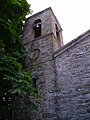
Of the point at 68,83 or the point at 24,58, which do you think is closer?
the point at 68,83

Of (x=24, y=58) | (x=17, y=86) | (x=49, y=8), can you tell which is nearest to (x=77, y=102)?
(x=17, y=86)

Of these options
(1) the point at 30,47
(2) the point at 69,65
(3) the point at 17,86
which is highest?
(1) the point at 30,47

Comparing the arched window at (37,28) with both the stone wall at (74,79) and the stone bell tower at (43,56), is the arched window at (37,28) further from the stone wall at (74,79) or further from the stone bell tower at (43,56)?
the stone wall at (74,79)

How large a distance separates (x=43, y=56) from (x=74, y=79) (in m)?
2.41

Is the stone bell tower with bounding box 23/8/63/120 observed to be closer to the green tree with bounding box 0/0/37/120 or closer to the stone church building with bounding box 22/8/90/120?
the stone church building with bounding box 22/8/90/120

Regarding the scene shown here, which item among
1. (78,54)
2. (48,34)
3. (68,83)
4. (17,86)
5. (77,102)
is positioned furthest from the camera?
(48,34)

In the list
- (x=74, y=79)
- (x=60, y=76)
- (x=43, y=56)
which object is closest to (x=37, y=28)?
(x=43, y=56)

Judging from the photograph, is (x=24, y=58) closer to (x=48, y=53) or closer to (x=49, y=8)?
(x=48, y=53)

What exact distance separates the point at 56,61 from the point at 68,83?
1.46 m

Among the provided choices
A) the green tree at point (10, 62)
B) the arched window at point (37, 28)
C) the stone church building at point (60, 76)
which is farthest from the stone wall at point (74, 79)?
the arched window at point (37, 28)

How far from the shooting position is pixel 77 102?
8094 mm

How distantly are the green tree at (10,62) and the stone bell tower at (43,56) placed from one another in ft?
2.84

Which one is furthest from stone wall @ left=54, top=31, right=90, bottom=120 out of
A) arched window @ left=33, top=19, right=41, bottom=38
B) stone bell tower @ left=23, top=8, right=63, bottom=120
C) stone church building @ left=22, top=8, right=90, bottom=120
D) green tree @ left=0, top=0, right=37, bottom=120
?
arched window @ left=33, top=19, right=41, bottom=38

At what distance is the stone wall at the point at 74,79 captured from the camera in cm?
796
